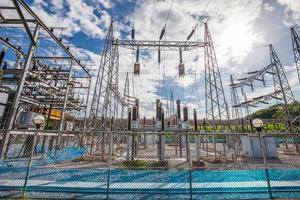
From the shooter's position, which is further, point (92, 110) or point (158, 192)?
point (92, 110)

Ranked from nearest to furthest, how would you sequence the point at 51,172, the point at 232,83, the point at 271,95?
the point at 51,172 < the point at 271,95 < the point at 232,83

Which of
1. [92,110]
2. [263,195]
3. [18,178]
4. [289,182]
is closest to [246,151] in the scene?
[289,182]

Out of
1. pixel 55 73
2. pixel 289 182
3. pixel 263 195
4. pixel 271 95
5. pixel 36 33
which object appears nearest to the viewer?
pixel 263 195

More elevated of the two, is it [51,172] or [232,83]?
[232,83]

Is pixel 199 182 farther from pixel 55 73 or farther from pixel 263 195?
pixel 55 73

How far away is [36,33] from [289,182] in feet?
53.9

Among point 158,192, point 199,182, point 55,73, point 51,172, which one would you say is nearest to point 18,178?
point 51,172

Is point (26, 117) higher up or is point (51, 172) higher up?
point (26, 117)

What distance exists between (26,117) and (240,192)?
59.5 feet

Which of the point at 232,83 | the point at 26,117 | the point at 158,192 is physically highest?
the point at 232,83

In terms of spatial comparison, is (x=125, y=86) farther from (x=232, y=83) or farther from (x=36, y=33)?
(x=232, y=83)

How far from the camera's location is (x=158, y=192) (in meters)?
5.95

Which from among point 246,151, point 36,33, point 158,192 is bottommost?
point 158,192

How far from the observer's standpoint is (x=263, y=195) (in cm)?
567
